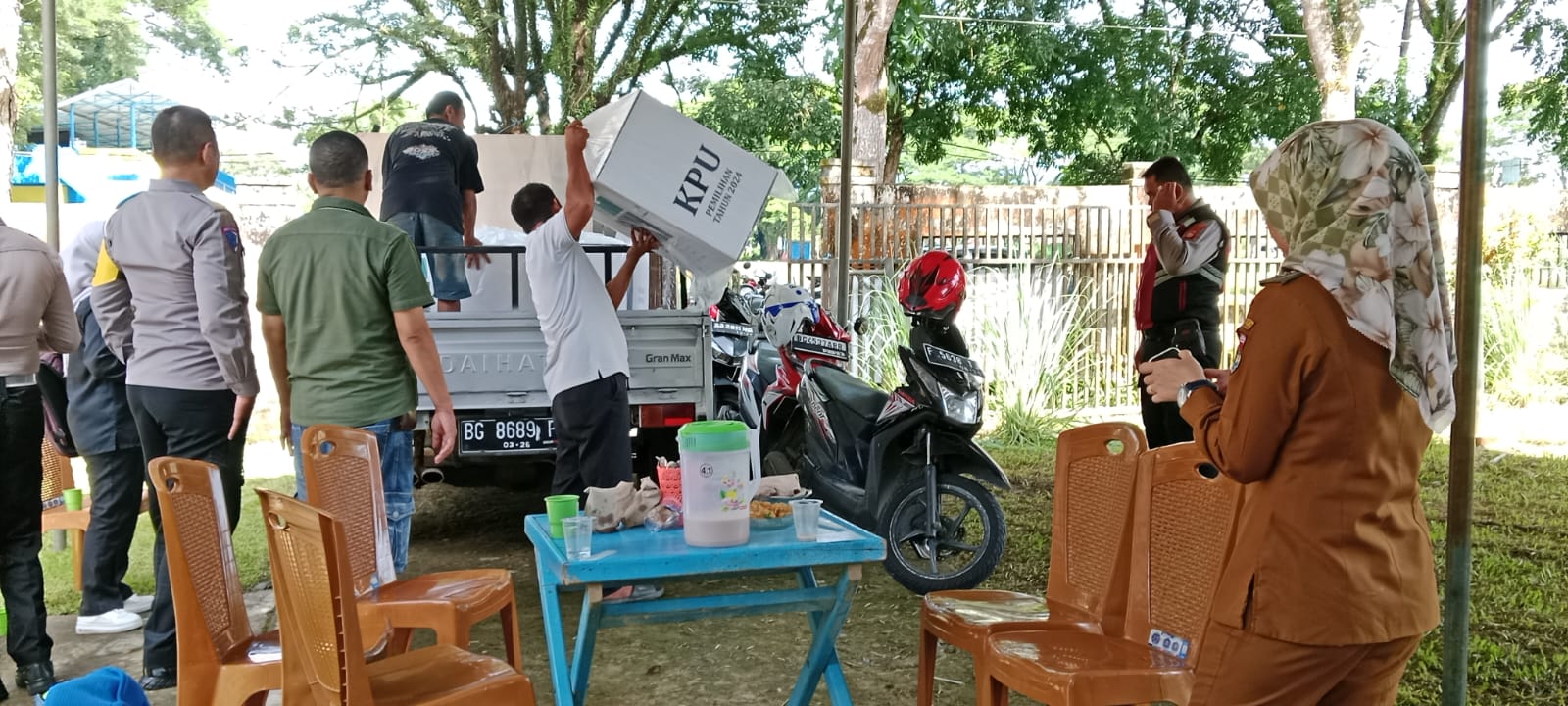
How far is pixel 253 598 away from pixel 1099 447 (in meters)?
3.84

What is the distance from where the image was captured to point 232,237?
404 cm

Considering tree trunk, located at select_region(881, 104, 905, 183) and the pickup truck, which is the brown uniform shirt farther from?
tree trunk, located at select_region(881, 104, 905, 183)

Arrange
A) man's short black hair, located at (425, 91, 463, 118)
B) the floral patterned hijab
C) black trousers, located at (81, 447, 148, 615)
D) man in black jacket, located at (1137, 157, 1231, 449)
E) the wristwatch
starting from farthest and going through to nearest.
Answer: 1. man's short black hair, located at (425, 91, 463, 118)
2. man in black jacket, located at (1137, 157, 1231, 449)
3. black trousers, located at (81, 447, 148, 615)
4. the wristwatch
5. the floral patterned hijab

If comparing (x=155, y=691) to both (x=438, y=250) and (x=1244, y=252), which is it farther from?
(x=1244, y=252)

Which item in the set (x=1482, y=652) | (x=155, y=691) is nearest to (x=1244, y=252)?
(x=1482, y=652)

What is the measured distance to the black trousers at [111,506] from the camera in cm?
462

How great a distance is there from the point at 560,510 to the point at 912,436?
245 centimetres

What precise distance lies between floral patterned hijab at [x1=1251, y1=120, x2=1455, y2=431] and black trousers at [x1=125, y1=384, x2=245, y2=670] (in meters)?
3.35

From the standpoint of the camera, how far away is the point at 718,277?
4613 millimetres

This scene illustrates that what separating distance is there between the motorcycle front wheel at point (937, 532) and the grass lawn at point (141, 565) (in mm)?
2636

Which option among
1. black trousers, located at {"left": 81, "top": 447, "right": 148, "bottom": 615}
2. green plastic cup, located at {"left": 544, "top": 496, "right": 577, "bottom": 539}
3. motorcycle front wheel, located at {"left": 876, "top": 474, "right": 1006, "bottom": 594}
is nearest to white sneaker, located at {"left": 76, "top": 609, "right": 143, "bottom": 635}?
black trousers, located at {"left": 81, "top": 447, "right": 148, "bottom": 615}

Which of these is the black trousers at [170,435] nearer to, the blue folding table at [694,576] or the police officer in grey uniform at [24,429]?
the police officer in grey uniform at [24,429]

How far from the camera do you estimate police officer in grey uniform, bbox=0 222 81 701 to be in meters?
3.76

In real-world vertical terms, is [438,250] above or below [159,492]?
above
